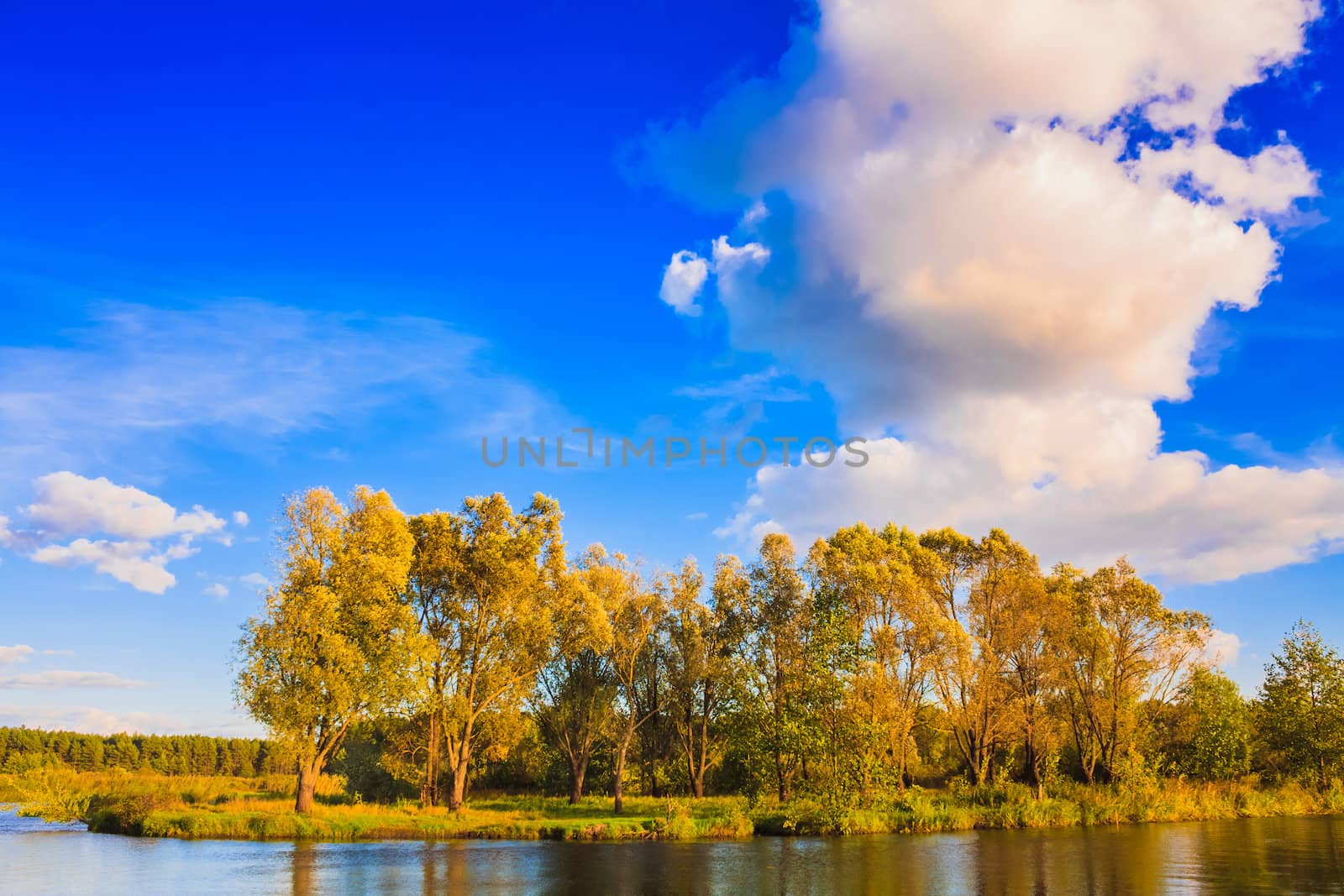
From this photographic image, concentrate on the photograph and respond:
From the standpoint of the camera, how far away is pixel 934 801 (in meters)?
51.7

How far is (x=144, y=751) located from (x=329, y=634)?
145126 millimetres

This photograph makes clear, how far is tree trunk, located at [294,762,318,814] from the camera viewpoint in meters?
48.2

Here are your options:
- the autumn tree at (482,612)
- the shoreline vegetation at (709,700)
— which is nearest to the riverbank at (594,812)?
the shoreline vegetation at (709,700)

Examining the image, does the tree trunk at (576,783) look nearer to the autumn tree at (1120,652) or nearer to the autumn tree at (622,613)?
the autumn tree at (622,613)

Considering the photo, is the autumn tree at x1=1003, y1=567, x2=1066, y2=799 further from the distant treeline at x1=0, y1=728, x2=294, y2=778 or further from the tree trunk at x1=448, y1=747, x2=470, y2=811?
the distant treeline at x1=0, y1=728, x2=294, y2=778

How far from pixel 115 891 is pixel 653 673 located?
148 ft

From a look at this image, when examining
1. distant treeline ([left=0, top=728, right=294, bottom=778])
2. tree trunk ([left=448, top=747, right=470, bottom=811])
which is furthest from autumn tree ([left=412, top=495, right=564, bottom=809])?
distant treeline ([left=0, top=728, right=294, bottom=778])

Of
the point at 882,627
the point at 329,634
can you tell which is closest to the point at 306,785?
the point at 329,634

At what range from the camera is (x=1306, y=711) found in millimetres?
62781

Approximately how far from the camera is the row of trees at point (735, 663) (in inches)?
1912

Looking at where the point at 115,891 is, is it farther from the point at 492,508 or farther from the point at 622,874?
the point at 492,508

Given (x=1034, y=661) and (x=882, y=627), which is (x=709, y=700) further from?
(x=1034, y=661)

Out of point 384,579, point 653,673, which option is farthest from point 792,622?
point 384,579

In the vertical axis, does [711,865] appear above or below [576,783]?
above
